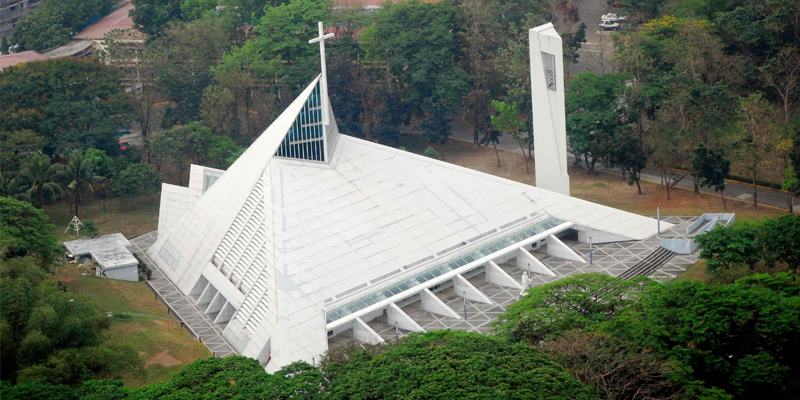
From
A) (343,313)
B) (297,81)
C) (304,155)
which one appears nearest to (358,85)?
(297,81)

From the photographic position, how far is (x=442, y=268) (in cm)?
6912

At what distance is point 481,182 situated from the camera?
76125 mm

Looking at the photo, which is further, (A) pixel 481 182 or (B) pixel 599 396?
(A) pixel 481 182

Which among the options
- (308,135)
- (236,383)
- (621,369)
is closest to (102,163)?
(308,135)

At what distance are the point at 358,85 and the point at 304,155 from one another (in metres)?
29.1

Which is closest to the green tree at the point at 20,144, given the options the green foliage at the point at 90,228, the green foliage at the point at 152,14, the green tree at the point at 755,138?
the green foliage at the point at 90,228

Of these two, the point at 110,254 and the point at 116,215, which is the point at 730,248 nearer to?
the point at 110,254

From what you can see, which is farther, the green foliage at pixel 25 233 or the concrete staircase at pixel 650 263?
the green foliage at pixel 25 233

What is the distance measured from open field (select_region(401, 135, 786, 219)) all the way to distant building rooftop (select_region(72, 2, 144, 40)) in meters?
41.7

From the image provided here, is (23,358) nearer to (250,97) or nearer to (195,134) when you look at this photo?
(195,134)

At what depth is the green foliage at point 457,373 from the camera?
47406 millimetres

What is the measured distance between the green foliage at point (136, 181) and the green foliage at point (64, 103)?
6772 millimetres

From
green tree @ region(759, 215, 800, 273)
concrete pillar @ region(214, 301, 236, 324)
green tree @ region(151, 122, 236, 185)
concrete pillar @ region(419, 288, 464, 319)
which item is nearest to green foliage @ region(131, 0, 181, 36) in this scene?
green tree @ region(151, 122, 236, 185)

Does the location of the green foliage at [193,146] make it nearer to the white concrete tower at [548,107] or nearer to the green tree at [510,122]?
the green tree at [510,122]
